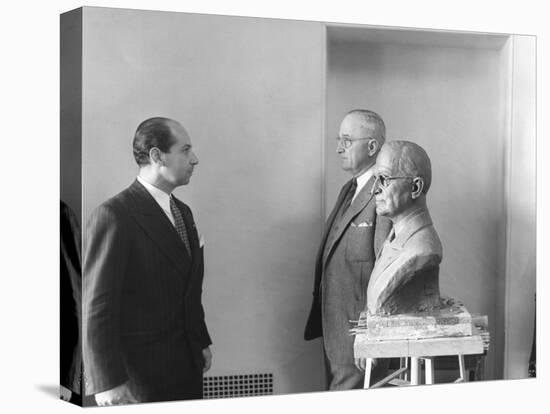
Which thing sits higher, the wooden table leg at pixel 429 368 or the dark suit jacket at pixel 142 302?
the dark suit jacket at pixel 142 302

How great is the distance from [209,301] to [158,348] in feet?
1.37

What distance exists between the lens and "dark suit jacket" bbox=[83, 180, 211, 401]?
5.91 m

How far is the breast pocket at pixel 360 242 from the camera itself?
6.54m

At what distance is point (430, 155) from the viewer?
679 cm

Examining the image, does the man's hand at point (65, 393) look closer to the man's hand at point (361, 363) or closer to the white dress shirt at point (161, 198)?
the white dress shirt at point (161, 198)

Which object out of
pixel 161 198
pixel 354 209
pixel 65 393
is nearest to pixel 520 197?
pixel 354 209

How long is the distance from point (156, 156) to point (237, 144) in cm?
51

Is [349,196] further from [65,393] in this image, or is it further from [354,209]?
[65,393]

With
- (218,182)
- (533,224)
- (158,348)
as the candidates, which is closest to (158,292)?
(158,348)

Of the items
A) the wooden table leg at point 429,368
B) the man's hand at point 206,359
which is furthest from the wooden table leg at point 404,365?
the man's hand at point 206,359

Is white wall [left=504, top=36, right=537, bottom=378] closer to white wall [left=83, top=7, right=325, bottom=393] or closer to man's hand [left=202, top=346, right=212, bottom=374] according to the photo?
white wall [left=83, top=7, right=325, bottom=393]

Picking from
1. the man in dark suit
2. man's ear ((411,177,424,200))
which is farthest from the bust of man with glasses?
the man in dark suit

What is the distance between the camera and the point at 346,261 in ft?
21.4

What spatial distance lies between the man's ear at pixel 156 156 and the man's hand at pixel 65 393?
4.66ft
